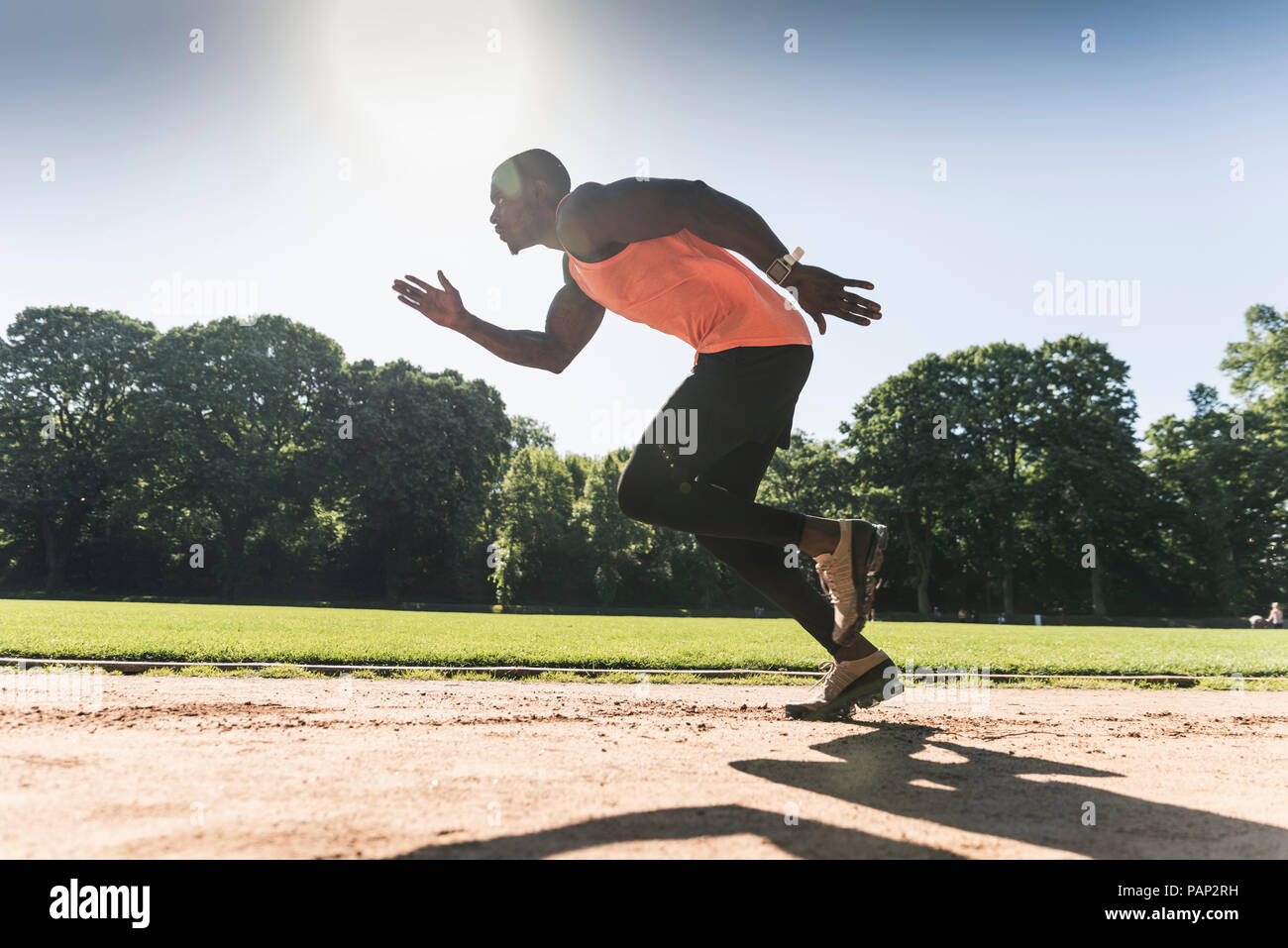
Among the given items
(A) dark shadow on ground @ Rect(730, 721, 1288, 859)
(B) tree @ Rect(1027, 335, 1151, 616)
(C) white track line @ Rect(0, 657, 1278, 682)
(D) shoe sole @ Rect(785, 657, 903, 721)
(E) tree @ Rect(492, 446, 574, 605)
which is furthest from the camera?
(E) tree @ Rect(492, 446, 574, 605)

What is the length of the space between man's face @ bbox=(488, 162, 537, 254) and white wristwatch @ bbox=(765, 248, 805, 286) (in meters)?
1.20

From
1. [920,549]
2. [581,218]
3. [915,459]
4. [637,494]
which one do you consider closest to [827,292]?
[581,218]

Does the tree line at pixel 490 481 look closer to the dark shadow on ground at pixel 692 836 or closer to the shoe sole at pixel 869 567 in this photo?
the shoe sole at pixel 869 567

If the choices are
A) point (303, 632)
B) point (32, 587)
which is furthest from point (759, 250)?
point (32, 587)

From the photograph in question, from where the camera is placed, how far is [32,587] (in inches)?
1511

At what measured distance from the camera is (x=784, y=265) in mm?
3018

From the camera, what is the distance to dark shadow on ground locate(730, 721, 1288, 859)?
6.28ft

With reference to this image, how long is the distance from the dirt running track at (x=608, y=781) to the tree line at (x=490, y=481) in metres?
35.2

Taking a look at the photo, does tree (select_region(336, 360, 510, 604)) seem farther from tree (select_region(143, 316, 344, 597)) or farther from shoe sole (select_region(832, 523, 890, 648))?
shoe sole (select_region(832, 523, 890, 648))

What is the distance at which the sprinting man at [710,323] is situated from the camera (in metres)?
2.98

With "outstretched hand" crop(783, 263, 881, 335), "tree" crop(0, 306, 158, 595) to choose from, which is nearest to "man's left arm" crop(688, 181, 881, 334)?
"outstretched hand" crop(783, 263, 881, 335)

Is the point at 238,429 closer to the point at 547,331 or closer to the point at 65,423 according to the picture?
the point at 65,423
